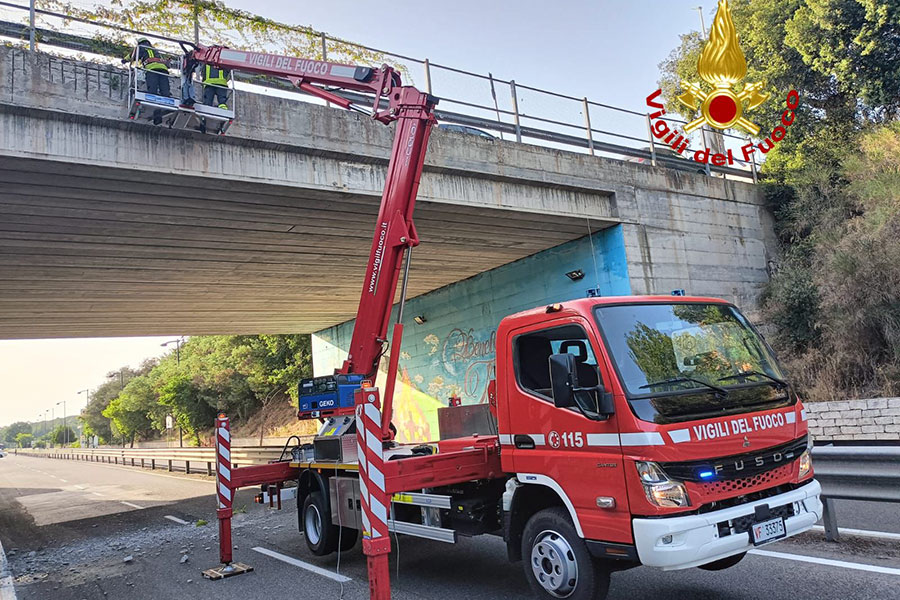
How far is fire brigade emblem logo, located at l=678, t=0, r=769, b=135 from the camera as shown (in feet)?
56.6

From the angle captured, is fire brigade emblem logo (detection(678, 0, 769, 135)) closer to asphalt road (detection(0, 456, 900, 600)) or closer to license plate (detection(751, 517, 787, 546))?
asphalt road (detection(0, 456, 900, 600))

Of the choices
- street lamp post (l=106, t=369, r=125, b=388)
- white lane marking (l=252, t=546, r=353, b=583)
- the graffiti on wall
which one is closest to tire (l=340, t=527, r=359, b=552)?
white lane marking (l=252, t=546, r=353, b=583)

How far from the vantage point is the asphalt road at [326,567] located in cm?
523

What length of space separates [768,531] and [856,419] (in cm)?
843

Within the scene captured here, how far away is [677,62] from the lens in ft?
78.4

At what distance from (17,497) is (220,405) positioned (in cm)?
2421

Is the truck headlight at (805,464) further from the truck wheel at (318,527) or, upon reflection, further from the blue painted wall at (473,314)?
the blue painted wall at (473,314)

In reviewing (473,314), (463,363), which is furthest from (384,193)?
(463,363)

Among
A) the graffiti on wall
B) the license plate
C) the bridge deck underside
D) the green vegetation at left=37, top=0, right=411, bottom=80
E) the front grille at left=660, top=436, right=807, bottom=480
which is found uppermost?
the green vegetation at left=37, top=0, right=411, bottom=80

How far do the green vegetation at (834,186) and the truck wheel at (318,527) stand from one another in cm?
1060

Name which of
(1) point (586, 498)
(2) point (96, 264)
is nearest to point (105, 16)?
(2) point (96, 264)

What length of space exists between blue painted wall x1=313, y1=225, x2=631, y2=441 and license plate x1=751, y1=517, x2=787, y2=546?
33.8 ft

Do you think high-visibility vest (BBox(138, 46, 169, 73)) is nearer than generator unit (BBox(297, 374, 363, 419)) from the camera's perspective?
No

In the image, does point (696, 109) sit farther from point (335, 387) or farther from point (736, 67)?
point (335, 387)
